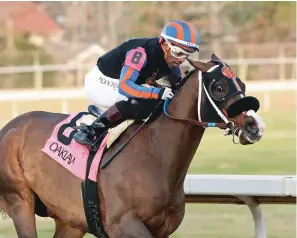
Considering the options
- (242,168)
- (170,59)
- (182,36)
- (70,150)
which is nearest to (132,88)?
(170,59)

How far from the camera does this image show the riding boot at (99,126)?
5.37 meters

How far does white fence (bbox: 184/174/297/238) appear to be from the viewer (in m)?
5.91

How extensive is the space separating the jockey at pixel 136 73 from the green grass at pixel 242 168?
242cm

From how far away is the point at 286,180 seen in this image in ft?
19.3

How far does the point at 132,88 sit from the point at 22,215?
124 cm

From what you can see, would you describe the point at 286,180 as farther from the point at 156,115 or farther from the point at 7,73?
the point at 7,73

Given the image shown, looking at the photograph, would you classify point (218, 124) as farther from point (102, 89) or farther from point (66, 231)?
point (66, 231)

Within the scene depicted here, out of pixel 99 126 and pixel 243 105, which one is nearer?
pixel 243 105

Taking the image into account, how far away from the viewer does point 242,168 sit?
12641 mm

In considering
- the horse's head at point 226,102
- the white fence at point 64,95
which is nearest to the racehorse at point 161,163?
the horse's head at point 226,102

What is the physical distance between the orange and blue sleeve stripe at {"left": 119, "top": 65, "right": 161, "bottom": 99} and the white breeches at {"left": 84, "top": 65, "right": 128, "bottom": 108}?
0.30 metres

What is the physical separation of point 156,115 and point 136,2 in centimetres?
2586

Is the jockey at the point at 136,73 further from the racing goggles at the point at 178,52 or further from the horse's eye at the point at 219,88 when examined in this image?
the horse's eye at the point at 219,88

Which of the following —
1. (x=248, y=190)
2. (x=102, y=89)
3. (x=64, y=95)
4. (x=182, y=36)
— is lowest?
(x=64, y=95)
